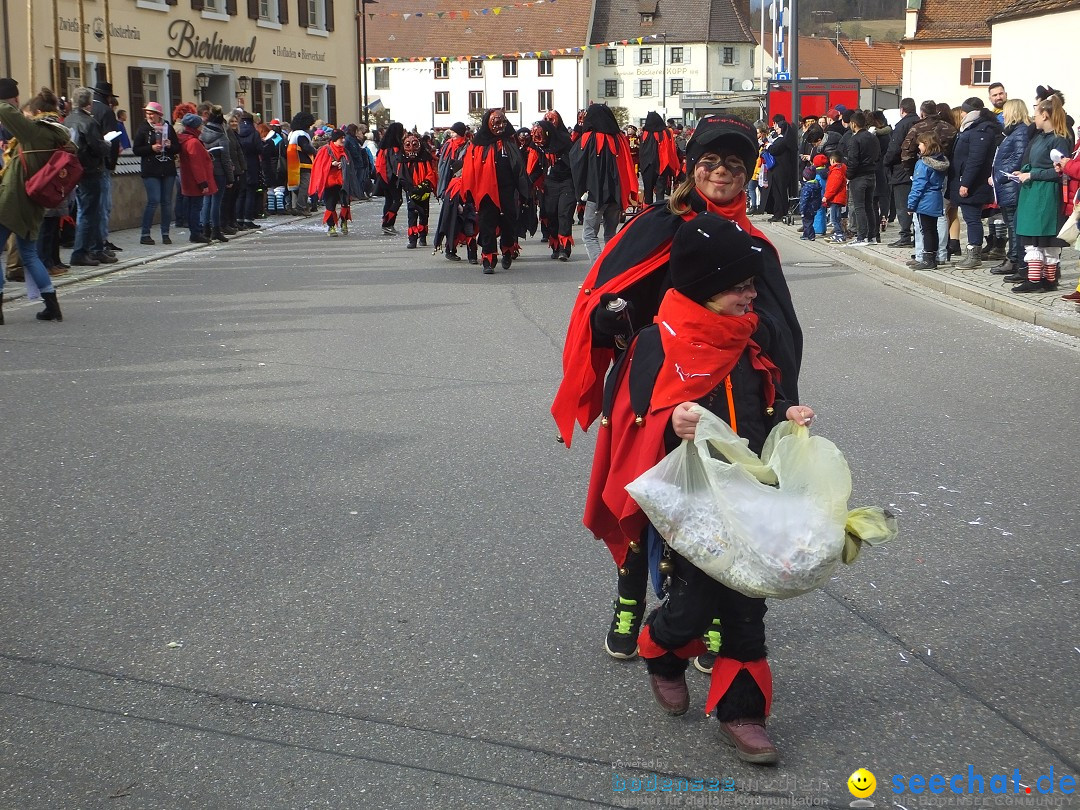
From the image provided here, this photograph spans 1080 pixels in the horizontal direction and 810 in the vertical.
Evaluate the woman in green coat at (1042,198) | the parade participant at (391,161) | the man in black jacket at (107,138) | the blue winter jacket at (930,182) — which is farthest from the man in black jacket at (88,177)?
the woman in green coat at (1042,198)

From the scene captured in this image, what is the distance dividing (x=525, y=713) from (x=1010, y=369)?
21.9 ft

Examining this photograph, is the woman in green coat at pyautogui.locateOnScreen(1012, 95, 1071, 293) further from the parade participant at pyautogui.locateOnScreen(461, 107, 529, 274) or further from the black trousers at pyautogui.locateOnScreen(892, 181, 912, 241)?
the parade participant at pyautogui.locateOnScreen(461, 107, 529, 274)

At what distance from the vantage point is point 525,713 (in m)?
3.89

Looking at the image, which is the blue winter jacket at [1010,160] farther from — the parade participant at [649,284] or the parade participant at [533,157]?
the parade participant at [649,284]

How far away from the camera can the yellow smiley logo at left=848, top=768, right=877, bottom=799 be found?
3.41 metres

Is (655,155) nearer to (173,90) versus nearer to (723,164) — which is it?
(173,90)

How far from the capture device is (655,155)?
874 inches

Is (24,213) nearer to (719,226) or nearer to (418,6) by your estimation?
(719,226)

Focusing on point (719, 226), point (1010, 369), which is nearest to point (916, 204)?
point (1010, 369)

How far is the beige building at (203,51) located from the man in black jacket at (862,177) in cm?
1373

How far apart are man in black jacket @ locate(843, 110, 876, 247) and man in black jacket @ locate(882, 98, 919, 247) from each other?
0.25 m

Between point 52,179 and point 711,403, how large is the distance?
29.1 ft

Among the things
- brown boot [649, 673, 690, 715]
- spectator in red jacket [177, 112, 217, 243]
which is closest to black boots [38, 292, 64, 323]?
spectator in red jacket [177, 112, 217, 243]

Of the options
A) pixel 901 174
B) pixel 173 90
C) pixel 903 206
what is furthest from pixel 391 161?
pixel 173 90
